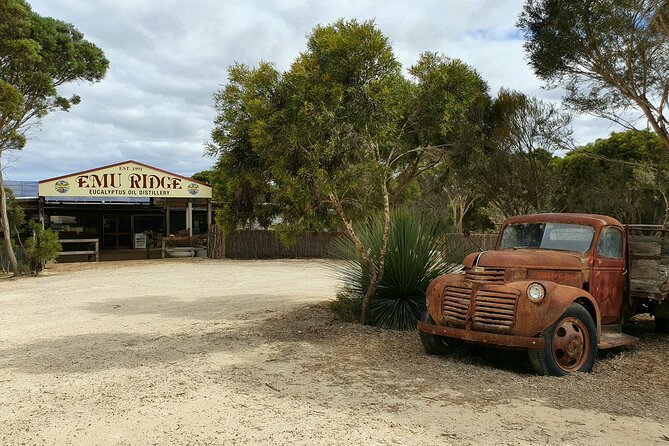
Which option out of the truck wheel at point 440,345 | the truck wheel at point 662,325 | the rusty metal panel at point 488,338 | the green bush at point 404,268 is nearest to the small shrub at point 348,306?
the green bush at point 404,268

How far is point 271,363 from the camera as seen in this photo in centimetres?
637

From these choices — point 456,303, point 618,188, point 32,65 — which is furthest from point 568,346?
point 618,188

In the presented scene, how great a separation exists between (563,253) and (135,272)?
1579 centimetres

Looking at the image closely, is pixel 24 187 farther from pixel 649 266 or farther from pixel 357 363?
pixel 649 266

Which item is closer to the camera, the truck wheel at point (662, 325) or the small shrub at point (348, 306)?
the truck wheel at point (662, 325)

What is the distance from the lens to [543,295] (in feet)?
18.6

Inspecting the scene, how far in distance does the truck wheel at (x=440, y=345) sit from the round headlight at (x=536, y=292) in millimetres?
1365

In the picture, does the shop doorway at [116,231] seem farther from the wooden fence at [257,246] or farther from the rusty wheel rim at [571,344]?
the rusty wheel rim at [571,344]

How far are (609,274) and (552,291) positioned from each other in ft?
4.89

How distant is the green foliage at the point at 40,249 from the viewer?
18.3 metres

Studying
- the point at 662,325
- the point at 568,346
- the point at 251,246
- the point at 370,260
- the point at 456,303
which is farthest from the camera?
the point at 251,246

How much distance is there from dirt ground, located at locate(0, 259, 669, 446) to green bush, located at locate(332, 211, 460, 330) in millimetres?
668

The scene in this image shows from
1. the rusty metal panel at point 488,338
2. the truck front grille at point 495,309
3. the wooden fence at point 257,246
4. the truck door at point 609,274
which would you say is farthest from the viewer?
the wooden fence at point 257,246

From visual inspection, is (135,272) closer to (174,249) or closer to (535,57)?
(174,249)
